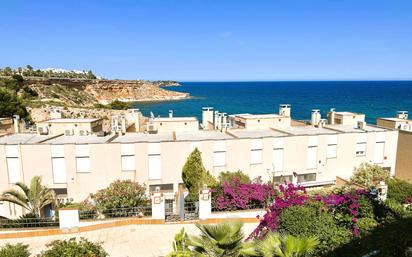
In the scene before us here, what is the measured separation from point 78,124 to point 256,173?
15.7 meters

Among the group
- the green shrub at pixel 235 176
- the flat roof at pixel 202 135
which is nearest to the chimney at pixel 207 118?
the flat roof at pixel 202 135

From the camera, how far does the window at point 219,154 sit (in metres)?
23.1

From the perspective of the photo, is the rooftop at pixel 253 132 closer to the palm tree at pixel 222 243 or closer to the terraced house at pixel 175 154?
the terraced house at pixel 175 154

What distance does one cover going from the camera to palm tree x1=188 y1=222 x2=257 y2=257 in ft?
29.0

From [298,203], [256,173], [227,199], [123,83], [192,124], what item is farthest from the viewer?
[123,83]

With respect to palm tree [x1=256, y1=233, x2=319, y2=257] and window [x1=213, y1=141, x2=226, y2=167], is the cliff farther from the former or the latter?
palm tree [x1=256, y1=233, x2=319, y2=257]

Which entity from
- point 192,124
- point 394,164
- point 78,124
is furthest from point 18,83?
point 394,164

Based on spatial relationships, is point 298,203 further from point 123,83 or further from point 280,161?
point 123,83

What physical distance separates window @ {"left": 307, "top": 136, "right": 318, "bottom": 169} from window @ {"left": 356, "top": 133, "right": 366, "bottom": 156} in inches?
152

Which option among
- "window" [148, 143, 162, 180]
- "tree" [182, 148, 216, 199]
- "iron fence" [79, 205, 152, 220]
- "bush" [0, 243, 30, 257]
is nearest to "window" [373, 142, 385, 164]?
"tree" [182, 148, 216, 199]

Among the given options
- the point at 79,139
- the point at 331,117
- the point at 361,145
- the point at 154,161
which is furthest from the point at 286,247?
the point at 331,117

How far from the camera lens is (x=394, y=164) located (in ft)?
88.6

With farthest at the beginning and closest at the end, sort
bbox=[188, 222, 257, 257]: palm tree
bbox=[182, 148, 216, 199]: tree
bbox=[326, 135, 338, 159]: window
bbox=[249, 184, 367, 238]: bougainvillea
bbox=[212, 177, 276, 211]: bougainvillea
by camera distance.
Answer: bbox=[326, 135, 338, 159]: window < bbox=[182, 148, 216, 199]: tree < bbox=[212, 177, 276, 211]: bougainvillea < bbox=[249, 184, 367, 238]: bougainvillea < bbox=[188, 222, 257, 257]: palm tree

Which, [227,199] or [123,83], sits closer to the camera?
[227,199]
